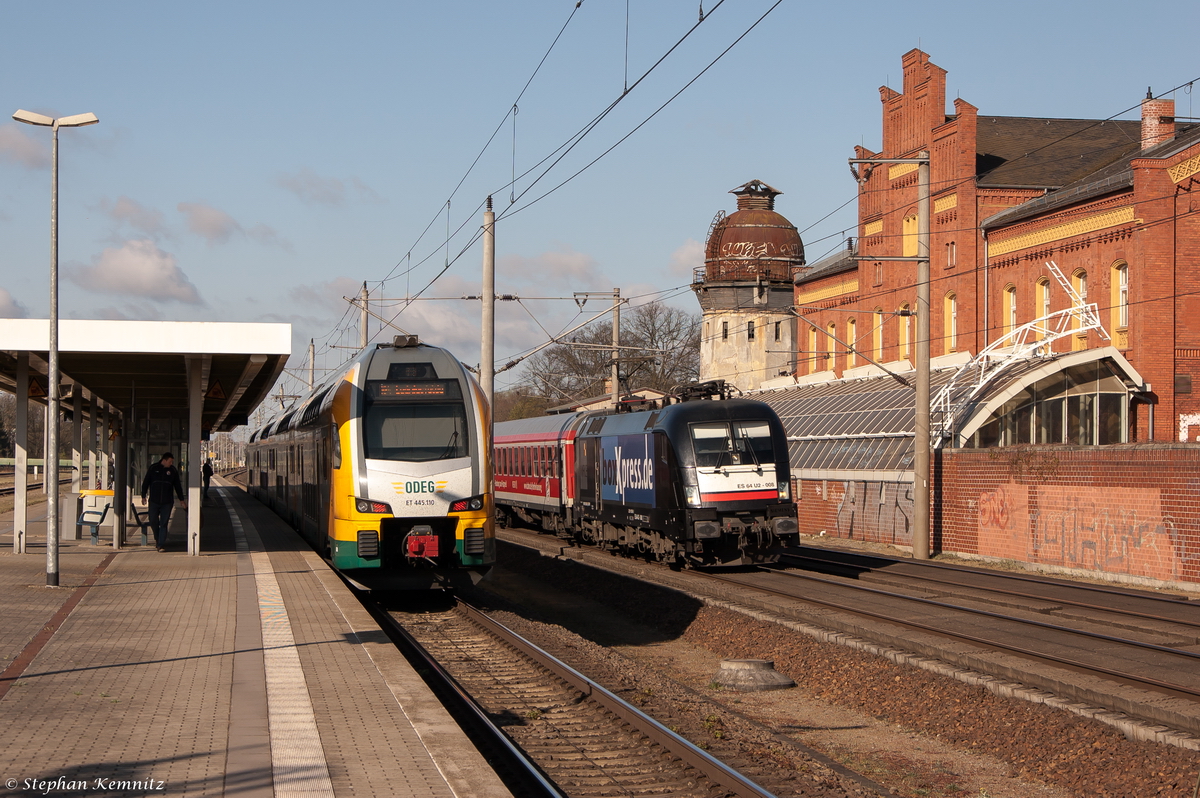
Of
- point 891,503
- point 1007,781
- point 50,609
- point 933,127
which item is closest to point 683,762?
point 1007,781

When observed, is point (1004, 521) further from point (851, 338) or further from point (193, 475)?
point (851, 338)

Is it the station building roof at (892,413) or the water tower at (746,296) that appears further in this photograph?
the water tower at (746,296)

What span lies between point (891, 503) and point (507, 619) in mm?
14717

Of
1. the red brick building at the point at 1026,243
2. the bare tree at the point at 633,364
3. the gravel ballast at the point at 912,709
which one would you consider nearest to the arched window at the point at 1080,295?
the red brick building at the point at 1026,243

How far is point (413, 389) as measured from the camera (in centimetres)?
1500

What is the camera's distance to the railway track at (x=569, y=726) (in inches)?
294

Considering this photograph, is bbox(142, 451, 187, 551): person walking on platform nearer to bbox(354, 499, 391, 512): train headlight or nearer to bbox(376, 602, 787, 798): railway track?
bbox(354, 499, 391, 512): train headlight

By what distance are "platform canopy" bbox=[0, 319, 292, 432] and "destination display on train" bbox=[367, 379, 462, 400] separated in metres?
3.65

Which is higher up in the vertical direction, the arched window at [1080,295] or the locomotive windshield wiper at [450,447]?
the arched window at [1080,295]

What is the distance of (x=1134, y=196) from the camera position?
102 feet

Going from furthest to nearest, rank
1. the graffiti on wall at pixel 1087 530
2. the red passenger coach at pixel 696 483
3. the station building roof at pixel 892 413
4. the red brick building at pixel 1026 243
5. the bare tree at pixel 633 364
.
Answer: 1. the bare tree at pixel 633 364
2. the red brick building at pixel 1026 243
3. the station building roof at pixel 892 413
4. the red passenger coach at pixel 696 483
5. the graffiti on wall at pixel 1087 530

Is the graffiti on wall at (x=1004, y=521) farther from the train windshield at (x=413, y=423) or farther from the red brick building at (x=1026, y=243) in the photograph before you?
the train windshield at (x=413, y=423)

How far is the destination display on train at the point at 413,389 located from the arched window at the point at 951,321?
27.5 metres

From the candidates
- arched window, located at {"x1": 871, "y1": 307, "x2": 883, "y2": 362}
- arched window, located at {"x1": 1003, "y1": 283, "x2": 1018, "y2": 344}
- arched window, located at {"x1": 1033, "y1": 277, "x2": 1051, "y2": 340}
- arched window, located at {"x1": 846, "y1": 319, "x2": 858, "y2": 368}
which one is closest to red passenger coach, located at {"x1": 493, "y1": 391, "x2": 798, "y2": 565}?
arched window, located at {"x1": 1033, "y1": 277, "x2": 1051, "y2": 340}
